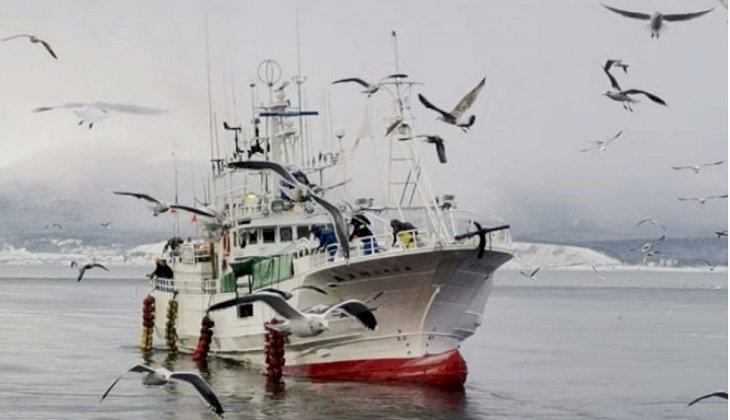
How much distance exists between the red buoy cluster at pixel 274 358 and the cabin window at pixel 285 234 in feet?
8.03

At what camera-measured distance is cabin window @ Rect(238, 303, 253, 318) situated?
24.3 metres

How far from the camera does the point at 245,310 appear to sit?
80.4 feet

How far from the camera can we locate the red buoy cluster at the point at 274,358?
2266 centimetres

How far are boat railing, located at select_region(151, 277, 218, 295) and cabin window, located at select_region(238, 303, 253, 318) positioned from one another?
1.28m

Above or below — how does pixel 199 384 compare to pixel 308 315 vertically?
below

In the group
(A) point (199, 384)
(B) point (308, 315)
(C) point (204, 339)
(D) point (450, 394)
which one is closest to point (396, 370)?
(D) point (450, 394)

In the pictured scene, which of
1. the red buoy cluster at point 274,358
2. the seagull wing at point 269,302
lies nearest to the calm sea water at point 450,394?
the red buoy cluster at point 274,358

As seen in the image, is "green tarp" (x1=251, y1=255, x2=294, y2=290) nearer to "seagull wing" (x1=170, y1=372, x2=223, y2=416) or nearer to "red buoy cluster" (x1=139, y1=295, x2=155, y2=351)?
"red buoy cluster" (x1=139, y1=295, x2=155, y2=351)

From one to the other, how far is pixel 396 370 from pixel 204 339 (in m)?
4.17

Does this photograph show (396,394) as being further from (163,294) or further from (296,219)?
(163,294)

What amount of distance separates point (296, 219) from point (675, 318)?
39.6m

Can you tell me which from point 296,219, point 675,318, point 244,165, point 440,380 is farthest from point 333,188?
point 675,318

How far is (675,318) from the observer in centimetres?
6128

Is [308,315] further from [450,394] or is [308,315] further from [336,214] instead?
[450,394]
